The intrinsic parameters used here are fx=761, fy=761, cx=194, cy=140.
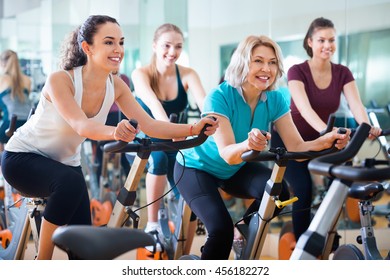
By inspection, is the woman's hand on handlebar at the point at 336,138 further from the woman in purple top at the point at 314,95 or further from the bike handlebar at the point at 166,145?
the woman in purple top at the point at 314,95

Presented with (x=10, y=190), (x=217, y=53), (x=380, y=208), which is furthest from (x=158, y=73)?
(x=380, y=208)

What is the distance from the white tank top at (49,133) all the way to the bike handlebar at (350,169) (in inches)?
53.5

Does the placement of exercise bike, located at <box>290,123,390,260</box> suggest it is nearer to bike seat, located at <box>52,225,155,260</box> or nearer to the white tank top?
bike seat, located at <box>52,225,155,260</box>

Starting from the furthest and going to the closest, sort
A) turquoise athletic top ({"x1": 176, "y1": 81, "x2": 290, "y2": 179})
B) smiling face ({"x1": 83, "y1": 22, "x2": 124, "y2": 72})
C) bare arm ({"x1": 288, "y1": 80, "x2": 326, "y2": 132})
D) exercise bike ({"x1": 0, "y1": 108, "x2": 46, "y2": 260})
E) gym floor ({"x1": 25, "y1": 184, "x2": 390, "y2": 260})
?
1. gym floor ({"x1": 25, "y1": 184, "x2": 390, "y2": 260})
2. bare arm ({"x1": 288, "y1": 80, "x2": 326, "y2": 132})
3. exercise bike ({"x1": 0, "y1": 108, "x2": 46, "y2": 260})
4. turquoise athletic top ({"x1": 176, "y1": 81, "x2": 290, "y2": 179})
5. smiling face ({"x1": 83, "y1": 22, "x2": 124, "y2": 72})

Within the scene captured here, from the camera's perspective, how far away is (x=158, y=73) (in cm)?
454

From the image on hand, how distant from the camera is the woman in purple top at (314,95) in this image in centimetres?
416

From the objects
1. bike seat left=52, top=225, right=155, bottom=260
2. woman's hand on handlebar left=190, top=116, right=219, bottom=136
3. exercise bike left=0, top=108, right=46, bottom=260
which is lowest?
exercise bike left=0, top=108, right=46, bottom=260

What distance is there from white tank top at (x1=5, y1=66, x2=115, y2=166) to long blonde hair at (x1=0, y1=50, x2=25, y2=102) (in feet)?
7.28

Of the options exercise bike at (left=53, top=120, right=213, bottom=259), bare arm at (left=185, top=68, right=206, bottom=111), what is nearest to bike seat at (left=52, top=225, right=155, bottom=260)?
exercise bike at (left=53, top=120, right=213, bottom=259)

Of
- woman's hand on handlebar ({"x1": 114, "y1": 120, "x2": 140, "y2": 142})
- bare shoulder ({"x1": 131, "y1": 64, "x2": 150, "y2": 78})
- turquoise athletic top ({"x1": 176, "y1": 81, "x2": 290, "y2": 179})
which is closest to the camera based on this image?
woman's hand on handlebar ({"x1": 114, "y1": 120, "x2": 140, "y2": 142})

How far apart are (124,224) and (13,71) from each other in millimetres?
2358

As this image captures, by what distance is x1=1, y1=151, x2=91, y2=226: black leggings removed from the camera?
3.07m

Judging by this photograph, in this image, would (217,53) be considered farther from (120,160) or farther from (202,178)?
(202,178)

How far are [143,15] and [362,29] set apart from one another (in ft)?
5.62
